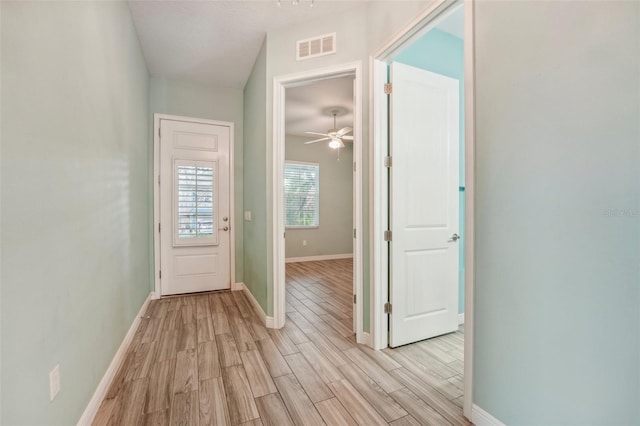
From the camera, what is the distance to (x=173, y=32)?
263 centimetres

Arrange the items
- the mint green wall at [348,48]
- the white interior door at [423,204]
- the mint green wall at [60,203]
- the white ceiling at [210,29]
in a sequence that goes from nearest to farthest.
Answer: the mint green wall at [60,203], the mint green wall at [348,48], the white interior door at [423,204], the white ceiling at [210,29]

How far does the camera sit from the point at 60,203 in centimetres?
117

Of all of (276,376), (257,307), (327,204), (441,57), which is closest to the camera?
(276,376)

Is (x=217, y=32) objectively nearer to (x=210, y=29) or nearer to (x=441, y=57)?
(x=210, y=29)

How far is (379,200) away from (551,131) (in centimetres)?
116

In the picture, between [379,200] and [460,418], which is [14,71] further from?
[460,418]

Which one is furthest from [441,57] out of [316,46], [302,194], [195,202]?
A: [302,194]

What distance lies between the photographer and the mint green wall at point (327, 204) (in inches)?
240

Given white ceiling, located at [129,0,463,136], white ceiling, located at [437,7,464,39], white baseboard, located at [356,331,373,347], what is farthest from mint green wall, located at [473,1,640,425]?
white ceiling, located at [129,0,463,136]

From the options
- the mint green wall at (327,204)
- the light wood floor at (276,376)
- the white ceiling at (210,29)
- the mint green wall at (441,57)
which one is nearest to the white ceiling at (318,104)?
the mint green wall at (327,204)

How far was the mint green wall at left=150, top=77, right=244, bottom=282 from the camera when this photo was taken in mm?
3467

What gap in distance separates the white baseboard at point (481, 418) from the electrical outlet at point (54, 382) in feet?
6.42

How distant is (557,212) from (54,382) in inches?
85.9

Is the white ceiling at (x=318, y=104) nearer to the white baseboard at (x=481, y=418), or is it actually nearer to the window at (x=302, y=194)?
the window at (x=302, y=194)
